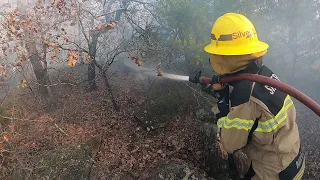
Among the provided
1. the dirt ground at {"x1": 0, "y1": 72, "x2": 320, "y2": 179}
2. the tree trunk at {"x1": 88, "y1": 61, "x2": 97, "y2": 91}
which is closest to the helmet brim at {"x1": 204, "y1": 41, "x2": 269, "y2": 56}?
the dirt ground at {"x1": 0, "y1": 72, "x2": 320, "y2": 179}

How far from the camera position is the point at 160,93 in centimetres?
789

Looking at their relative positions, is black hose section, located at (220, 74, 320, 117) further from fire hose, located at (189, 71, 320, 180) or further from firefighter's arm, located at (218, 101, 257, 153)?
firefighter's arm, located at (218, 101, 257, 153)

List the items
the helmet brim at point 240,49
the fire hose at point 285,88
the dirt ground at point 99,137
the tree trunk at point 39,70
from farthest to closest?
the tree trunk at point 39,70, the dirt ground at point 99,137, the helmet brim at point 240,49, the fire hose at point 285,88

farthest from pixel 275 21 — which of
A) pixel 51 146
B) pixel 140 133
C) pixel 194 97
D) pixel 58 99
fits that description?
pixel 51 146

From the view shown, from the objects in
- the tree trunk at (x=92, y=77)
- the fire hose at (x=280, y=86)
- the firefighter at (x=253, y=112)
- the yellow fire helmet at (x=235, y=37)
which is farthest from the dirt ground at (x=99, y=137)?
the yellow fire helmet at (x=235, y=37)

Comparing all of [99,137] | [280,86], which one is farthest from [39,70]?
[280,86]

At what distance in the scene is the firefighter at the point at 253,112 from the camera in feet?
8.55

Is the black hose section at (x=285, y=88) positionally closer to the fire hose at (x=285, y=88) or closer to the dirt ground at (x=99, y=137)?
the fire hose at (x=285, y=88)

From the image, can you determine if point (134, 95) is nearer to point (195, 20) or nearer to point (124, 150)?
point (124, 150)

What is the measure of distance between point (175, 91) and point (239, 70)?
478 cm

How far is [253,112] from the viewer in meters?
2.59

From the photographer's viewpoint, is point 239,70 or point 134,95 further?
point 134,95

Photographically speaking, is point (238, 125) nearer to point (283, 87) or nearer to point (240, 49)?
point (283, 87)

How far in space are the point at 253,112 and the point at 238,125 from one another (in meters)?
0.18
